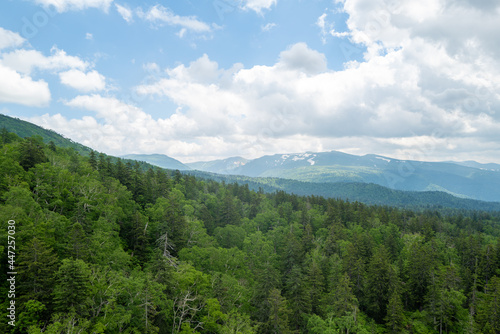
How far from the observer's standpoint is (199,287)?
4147 centimetres

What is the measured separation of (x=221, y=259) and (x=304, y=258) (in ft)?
77.0

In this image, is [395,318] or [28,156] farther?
[28,156]

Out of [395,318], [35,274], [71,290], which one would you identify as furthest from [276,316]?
[35,274]

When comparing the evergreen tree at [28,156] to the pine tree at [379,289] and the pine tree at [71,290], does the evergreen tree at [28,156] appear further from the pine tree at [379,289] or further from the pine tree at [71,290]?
the pine tree at [379,289]

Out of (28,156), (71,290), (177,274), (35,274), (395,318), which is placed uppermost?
(28,156)

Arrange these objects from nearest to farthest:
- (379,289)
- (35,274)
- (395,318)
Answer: (35,274), (395,318), (379,289)

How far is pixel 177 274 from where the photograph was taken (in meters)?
39.2

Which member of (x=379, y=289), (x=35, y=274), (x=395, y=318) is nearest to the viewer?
(x=35, y=274)

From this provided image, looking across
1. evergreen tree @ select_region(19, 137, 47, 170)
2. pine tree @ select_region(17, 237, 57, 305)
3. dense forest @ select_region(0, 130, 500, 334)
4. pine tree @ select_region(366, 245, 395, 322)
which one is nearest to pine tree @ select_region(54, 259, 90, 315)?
dense forest @ select_region(0, 130, 500, 334)

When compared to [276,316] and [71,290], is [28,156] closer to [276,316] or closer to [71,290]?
[71,290]

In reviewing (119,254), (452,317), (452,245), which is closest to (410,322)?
(452,317)

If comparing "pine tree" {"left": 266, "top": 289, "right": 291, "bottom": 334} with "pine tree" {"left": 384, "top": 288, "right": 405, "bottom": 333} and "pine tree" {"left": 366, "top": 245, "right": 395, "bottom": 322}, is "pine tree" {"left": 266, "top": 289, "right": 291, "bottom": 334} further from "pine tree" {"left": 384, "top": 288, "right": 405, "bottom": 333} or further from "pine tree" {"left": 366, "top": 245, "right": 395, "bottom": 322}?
"pine tree" {"left": 366, "top": 245, "right": 395, "bottom": 322}

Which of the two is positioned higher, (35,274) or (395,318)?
(35,274)

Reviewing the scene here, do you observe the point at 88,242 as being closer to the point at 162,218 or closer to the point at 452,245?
the point at 162,218
